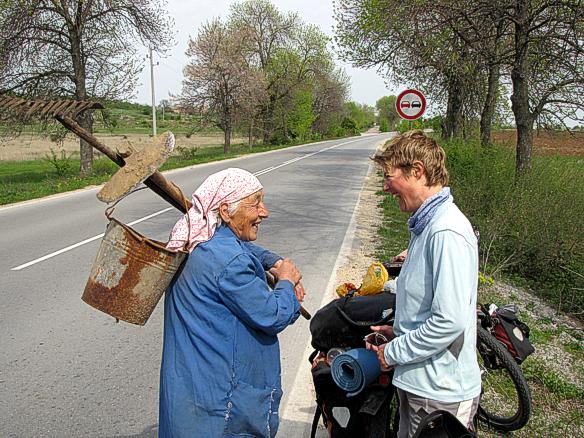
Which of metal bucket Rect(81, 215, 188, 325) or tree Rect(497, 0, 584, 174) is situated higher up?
tree Rect(497, 0, 584, 174)

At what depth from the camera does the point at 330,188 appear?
1678cm

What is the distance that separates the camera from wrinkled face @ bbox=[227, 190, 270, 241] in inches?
86.4

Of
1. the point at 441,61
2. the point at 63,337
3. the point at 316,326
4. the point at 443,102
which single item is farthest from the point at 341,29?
the point at 316,326

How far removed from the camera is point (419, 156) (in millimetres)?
2232

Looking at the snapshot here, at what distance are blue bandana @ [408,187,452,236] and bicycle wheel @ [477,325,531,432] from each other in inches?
56.3

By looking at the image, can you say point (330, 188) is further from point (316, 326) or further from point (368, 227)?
point (316, 326)

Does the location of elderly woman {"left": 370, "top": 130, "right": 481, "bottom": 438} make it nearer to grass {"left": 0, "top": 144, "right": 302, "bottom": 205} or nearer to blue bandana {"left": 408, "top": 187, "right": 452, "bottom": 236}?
blue bandana {"left": 408, "top": 187, "right": 452, "bottom": 236}

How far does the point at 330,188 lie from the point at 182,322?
1482 centimetres

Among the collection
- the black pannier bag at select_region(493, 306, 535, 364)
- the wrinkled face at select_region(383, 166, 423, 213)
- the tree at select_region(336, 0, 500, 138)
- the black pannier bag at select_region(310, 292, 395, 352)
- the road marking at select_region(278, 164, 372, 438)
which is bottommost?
the road marking at select_region(278, 164, 372, 438)

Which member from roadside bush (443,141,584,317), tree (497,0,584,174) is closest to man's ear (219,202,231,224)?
roadside bush (443,141,584,317)

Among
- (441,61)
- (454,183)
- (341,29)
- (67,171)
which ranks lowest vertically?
(67,171)

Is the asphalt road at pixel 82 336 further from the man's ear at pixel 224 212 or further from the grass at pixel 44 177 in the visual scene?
the grass at pixel 44 177

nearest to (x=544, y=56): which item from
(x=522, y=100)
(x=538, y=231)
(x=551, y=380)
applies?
(x=522, y=100)

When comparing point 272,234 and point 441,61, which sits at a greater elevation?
point 441,61
